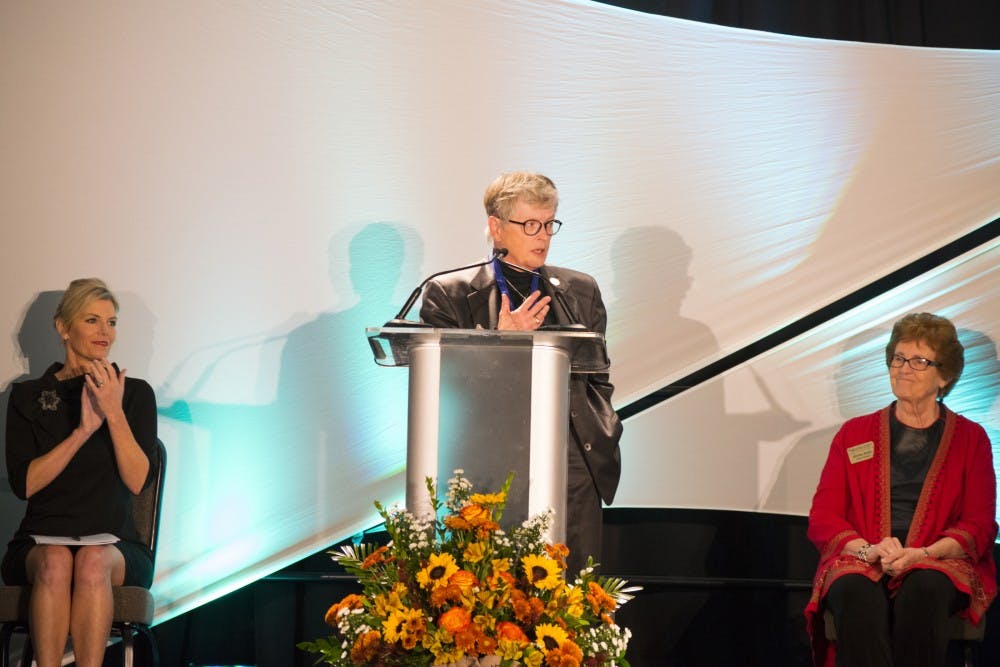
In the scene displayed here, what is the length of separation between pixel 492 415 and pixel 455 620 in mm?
415

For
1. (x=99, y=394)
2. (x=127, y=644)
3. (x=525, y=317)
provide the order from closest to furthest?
(x=525, y=317) → (x=127, y=644) → (x=99, y=394)

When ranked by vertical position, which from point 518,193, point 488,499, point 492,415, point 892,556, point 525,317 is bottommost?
point 892,556

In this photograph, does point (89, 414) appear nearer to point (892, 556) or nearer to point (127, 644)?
point (127, 644)

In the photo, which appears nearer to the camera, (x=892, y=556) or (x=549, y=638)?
(x=549, y=638)

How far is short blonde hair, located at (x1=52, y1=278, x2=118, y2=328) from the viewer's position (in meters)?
3.39

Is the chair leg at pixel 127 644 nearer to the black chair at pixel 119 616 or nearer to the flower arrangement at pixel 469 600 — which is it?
the black chair at pixel 119 616

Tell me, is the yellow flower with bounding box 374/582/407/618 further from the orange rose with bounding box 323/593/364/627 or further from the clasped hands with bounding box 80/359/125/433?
the clasped hands with bounding box 80/359/125/433

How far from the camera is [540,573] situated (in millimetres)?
2008

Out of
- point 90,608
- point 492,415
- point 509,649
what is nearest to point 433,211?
point 90,608

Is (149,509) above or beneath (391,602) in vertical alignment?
above

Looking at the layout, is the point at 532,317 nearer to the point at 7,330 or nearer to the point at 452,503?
the point at 452,503

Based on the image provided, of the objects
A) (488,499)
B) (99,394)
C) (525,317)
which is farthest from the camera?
(99,394)

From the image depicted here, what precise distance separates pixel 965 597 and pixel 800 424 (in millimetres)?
784

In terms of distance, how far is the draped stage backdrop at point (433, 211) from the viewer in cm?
369
